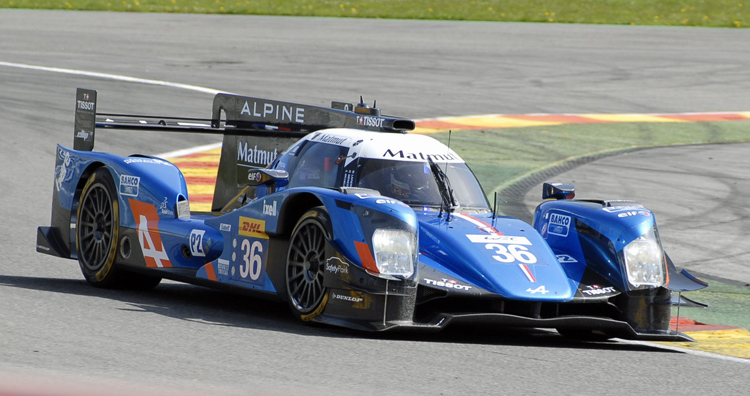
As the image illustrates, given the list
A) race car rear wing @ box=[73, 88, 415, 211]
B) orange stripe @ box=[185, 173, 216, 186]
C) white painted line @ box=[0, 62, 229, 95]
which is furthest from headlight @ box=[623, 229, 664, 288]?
white painted line @ box=[0, 62, 229, 95]

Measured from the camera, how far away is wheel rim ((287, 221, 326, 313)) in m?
7.07

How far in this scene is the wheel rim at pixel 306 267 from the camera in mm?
7066

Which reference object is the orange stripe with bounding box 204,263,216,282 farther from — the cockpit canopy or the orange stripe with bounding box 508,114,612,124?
the orange stripe with bounding box 508,114,612,124

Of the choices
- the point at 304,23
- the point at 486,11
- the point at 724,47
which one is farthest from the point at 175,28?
the point at 724,47

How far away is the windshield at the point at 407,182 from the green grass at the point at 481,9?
27.8 metres

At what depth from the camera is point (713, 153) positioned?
17219 millimetres

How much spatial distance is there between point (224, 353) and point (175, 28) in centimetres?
2566

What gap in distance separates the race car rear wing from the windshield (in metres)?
0.78

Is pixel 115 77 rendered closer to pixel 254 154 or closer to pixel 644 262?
pixel 254 154

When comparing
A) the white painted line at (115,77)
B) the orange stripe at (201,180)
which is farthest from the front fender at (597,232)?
the white painted line at (115,77)

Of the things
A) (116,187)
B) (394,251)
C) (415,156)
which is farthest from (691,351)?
(116,187)

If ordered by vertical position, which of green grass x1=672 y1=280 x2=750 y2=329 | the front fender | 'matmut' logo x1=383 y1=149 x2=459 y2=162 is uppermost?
'matmut' logo x1=383 y1=149 x2=459 y2=162

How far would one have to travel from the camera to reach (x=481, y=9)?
3756 centimetres

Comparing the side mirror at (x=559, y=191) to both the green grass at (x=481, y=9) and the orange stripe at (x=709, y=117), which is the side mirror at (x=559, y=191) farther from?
the green grass at (x=481, y=9)
